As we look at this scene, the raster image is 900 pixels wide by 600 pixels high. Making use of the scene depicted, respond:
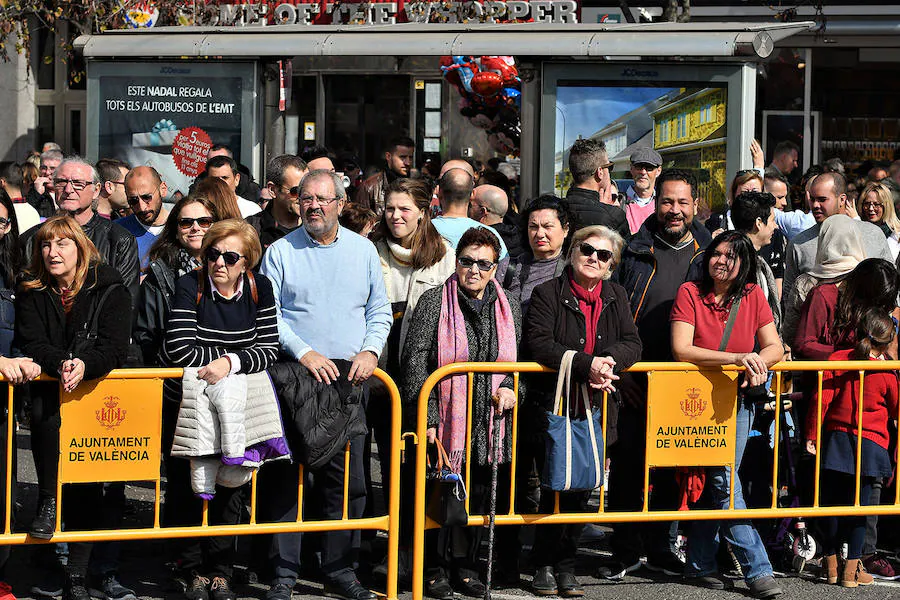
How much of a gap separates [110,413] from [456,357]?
1.67m

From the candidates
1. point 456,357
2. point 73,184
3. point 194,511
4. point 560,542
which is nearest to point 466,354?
point 456,357

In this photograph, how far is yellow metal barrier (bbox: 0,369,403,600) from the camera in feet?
19.9

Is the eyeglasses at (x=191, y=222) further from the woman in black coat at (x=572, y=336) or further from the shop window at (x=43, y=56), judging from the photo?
the shop window at (x=43, y=56)

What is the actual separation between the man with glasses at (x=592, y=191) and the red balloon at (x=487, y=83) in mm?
4424

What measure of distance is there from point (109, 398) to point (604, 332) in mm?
2439

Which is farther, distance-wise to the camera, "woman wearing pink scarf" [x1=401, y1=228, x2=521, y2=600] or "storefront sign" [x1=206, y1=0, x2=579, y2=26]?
"storefront sign" [x1=206, y1=0, x2=579, y2=26]

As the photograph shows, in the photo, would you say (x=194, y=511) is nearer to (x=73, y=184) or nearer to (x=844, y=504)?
(x=73, y=184)

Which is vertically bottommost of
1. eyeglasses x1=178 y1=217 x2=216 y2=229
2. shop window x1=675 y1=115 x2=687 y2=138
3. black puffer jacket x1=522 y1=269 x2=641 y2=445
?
black puffer jacket x1=522 y1=269 x2=641 y2=445

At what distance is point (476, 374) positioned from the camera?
653 centimetres

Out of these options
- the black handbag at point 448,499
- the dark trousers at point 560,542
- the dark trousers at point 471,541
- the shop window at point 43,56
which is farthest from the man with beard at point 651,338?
the shop window at point 43,56

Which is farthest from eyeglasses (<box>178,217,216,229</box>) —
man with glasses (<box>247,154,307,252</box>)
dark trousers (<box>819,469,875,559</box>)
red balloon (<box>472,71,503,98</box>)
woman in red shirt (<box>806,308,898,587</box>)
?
red balloon (<box>472,71,503,98</box>)

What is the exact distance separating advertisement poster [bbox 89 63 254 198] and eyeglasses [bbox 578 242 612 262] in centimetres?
628

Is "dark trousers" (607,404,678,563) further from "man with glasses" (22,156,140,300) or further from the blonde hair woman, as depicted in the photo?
the blonde hair woman

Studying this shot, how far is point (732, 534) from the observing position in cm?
681
